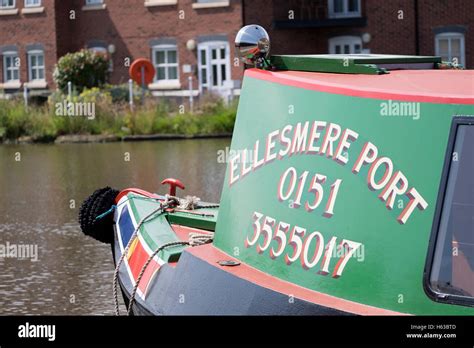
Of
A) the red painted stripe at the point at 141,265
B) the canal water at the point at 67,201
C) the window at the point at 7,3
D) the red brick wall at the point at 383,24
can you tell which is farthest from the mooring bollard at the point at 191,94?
the red painted stripe at the point at 141,265

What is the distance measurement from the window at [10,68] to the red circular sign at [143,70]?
→ 289 inches

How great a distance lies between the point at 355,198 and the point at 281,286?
0.70 metres

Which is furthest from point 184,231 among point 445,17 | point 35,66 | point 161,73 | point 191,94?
point 35,66

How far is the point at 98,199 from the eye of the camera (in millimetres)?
10453

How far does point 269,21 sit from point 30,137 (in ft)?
40.1

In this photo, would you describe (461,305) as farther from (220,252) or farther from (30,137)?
(30,137)

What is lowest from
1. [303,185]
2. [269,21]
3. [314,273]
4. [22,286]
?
[22,286]

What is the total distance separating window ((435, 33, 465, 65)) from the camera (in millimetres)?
39938

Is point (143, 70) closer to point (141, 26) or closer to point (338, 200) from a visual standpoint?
point (141, 26)

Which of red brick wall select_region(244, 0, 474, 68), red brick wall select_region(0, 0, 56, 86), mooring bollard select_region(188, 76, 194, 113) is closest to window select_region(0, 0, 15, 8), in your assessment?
red brick wall select_region(0, 0, 56, 86)

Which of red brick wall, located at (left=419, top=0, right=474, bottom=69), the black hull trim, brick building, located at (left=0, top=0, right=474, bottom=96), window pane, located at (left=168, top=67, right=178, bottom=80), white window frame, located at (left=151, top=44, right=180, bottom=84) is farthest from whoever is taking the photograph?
window pane, located at (left=168, top=67, right=178, bottom=80)

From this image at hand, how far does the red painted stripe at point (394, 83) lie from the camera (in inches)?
240

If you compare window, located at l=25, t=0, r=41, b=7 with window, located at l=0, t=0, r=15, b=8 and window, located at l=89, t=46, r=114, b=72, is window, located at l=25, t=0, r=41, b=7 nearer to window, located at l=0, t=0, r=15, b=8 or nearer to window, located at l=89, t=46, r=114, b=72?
window, located at l=0, t=0, r=15, b=8
